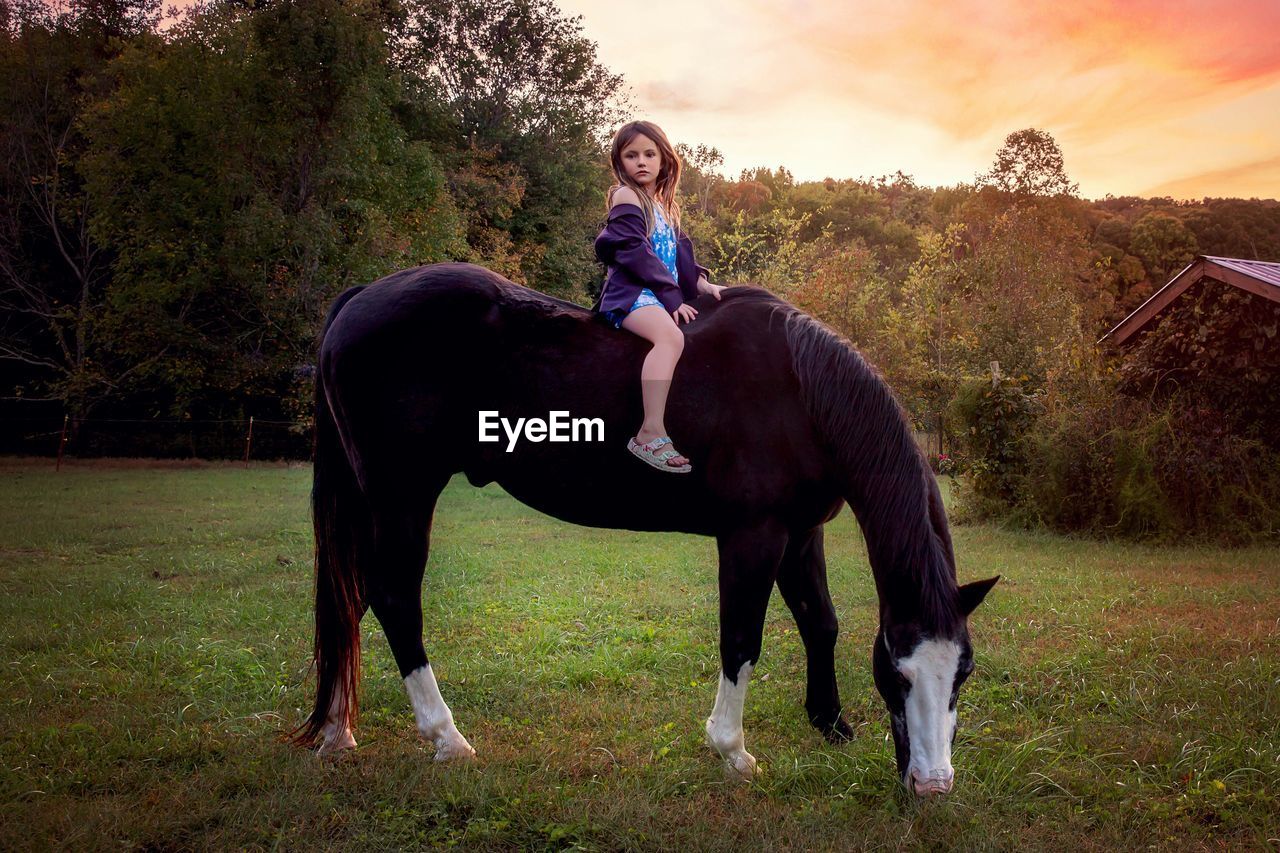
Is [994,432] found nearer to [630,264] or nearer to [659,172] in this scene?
[659,172]

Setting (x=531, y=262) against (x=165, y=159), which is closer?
(x=165, y=159)

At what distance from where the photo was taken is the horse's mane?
8.82 ft

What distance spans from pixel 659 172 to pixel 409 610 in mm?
2188

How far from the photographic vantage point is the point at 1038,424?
9.67 m

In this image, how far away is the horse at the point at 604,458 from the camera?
116 inches

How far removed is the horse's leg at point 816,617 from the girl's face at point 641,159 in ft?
5.59

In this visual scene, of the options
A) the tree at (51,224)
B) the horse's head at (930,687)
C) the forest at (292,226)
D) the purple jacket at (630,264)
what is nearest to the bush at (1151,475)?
the forest at (292,226)

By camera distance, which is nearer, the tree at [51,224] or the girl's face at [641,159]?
the girl's face at [641,159]

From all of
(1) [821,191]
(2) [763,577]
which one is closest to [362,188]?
(2) [763,577]

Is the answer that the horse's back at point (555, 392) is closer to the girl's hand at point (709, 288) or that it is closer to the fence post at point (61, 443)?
the girl's hand at point (709, 288)

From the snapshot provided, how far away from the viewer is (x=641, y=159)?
11.1 feet

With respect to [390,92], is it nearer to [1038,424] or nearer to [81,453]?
[81,453]

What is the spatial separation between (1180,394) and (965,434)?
7.98 feet

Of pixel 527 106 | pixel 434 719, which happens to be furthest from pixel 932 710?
pixel 527 106
